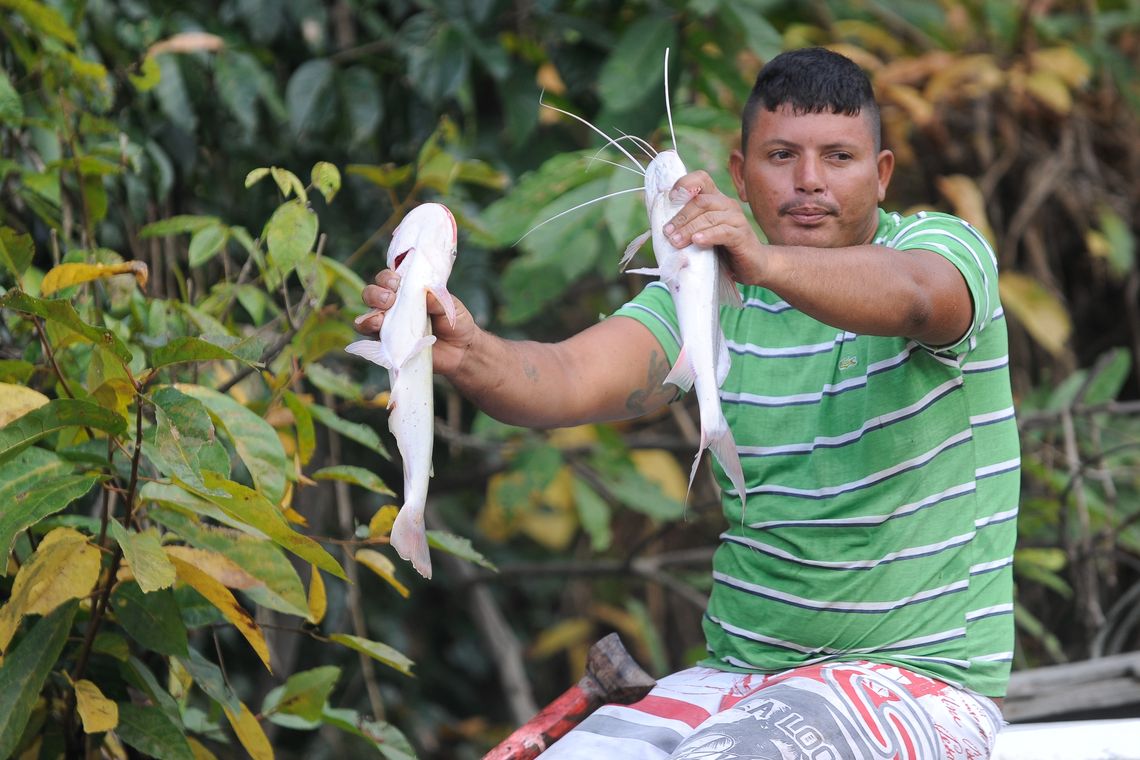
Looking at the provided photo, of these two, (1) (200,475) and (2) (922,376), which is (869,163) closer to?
(2) (922,376)

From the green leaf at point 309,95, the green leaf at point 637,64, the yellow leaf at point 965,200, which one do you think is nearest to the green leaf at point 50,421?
the green leaf at point 309,95

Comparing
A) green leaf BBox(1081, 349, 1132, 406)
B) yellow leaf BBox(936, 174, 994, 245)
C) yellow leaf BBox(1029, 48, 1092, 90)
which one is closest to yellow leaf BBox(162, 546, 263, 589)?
green leaf BBox(1081, 349, 1132, 406)

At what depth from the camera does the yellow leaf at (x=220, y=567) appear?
6.65ft

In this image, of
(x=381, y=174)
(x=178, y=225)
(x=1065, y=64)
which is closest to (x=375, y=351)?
(x=178, y=225)

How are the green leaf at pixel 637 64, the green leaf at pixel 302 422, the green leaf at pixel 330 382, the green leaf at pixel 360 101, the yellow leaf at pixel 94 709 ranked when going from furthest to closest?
the green leaf at pixel 360 101 → the green leaf at pixel 637 64 → the green leaf at pixel 330 382 → the green leaf at pixel 302 422 → the yellow leaf at pixel 94 709

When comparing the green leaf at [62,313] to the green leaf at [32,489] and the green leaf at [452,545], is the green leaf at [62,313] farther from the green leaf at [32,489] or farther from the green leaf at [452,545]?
the green leaf at [452,545]

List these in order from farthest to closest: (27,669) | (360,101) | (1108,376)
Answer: (1108,376)
(360,101)
(27,669)

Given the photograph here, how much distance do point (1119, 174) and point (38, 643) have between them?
4.22 m

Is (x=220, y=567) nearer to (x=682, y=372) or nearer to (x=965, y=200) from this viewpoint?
(x=682, y=372)

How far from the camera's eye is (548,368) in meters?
1.98

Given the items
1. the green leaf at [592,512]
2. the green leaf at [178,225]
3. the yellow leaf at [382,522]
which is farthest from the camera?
the green leaf at [592,512]

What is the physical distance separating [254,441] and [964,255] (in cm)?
108

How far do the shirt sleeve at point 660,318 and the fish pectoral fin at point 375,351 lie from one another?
557 millimetres

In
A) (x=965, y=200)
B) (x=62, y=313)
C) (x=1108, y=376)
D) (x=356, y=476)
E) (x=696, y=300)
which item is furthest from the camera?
(x=965, y=200)
